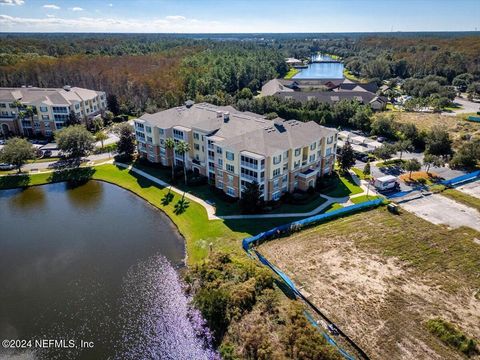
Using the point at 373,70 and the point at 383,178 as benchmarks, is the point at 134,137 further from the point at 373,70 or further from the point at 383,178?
the point at 373,70

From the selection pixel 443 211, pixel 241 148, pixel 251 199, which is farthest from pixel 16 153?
pixel 443 211

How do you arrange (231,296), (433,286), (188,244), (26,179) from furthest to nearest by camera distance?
(26,179) < (188,244) < (433,286) < (231,296)

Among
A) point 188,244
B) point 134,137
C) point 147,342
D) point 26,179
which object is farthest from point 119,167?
point 147,342

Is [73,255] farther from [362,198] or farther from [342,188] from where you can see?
[362,198]

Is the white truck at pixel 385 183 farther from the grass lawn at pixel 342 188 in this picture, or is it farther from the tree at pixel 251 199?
the tree at pixel 251 199

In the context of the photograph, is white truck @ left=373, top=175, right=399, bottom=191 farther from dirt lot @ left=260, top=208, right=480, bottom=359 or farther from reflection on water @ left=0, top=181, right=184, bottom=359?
reflection on water @ left=0, top=181, right=184, bottom=359

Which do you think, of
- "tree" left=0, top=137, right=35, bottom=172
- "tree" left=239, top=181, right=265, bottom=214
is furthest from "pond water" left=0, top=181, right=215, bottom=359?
"tree" left=239, top=181, right=265, bottom=214

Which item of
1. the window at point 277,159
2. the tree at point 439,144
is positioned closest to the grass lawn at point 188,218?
the window at point 277,159
